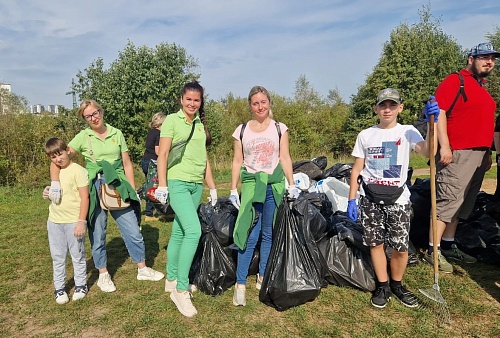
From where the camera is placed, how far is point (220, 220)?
11.2 feet

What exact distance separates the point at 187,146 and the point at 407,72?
24.7 meters

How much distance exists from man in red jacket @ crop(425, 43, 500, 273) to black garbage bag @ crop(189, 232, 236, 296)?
2.03m

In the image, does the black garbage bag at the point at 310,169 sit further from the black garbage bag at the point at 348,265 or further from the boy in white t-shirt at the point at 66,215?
the boy in white t-shirt at the point at 66,215

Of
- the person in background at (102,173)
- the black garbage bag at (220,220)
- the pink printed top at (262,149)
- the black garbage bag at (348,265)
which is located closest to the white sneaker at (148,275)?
the person in background at (102,173)

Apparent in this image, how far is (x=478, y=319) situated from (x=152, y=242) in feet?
12.1

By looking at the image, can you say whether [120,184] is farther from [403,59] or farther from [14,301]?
[403,59]

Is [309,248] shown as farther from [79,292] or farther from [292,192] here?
[79,292]

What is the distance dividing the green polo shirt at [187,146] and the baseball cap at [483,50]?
8.80 ft

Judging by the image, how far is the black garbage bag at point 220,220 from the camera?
3.34 metres

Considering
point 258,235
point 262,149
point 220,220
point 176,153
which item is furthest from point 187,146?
point 258,235

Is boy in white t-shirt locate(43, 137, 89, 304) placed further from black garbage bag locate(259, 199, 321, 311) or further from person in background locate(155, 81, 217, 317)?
black garbage bag locate(259, 199, 321, 311)

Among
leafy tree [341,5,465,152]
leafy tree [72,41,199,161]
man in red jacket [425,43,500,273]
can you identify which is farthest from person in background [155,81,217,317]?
leafy tree [341,5,465,152]

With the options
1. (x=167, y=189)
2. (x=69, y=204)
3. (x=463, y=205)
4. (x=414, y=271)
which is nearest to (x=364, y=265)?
(x=414, y=271)

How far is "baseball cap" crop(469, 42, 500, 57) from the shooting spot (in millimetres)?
3326
